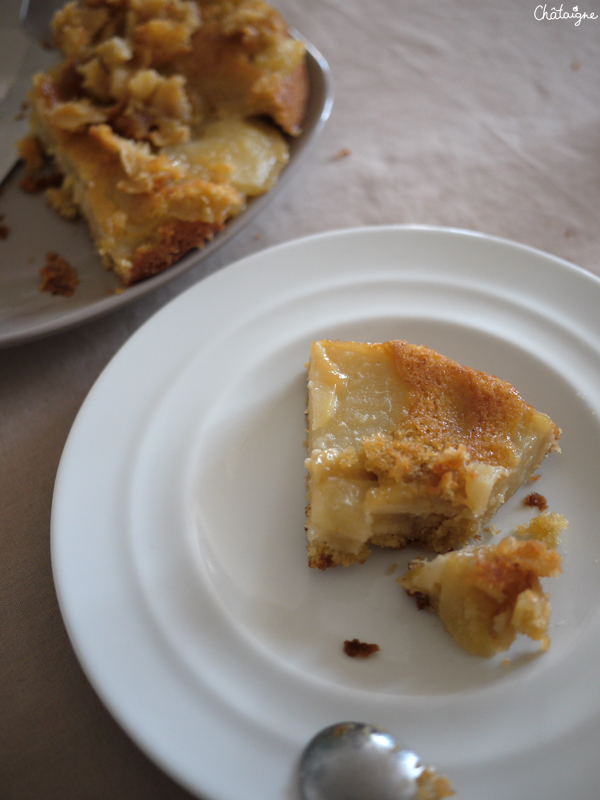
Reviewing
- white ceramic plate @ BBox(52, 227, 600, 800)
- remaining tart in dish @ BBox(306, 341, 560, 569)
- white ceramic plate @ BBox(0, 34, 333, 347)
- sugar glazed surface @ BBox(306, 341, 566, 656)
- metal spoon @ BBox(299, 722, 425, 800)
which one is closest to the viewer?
metal spoon @ BBox(299, 722, 425, 800)

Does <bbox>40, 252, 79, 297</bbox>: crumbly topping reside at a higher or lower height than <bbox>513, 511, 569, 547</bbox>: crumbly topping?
lower

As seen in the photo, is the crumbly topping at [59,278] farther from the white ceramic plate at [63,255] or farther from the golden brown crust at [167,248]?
the golden brown crust at [167,248]

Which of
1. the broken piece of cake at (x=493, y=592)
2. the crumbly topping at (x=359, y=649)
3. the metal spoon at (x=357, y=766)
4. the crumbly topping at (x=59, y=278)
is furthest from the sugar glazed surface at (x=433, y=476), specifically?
the crumbly topping at (x=59, y=278)

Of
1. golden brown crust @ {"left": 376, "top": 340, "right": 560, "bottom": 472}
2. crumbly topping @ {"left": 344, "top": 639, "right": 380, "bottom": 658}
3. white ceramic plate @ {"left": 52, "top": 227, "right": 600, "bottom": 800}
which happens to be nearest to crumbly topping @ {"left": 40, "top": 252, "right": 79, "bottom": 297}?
white ceramic plate @ {"left": 52, "top": 227, "right": 600, "bottom": 800}

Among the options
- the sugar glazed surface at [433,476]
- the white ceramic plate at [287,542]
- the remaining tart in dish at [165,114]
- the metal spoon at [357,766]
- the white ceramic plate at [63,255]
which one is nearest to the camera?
the metal spoon at [357,766]

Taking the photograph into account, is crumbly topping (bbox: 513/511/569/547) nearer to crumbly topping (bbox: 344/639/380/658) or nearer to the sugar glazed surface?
the sugar glazed surface
